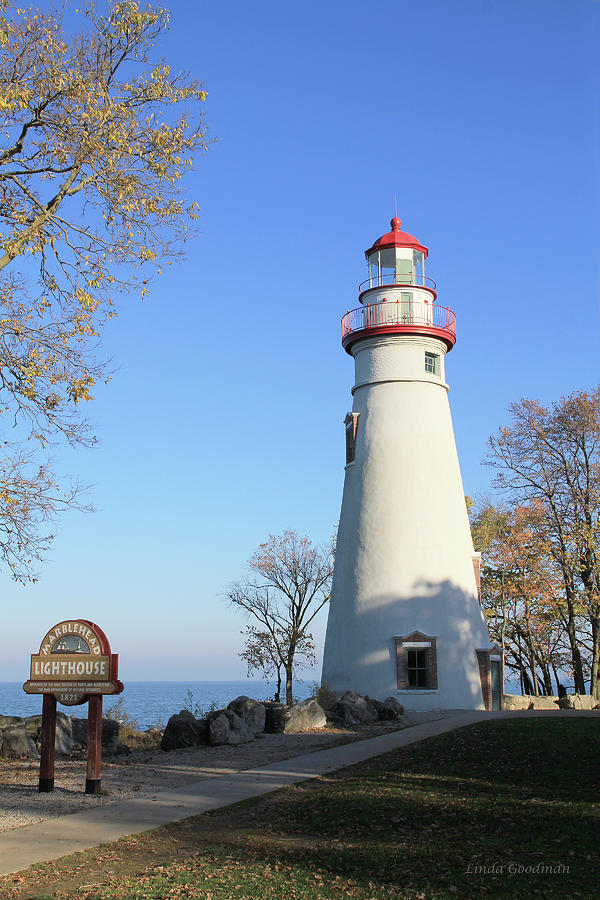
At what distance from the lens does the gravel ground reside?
444 inches

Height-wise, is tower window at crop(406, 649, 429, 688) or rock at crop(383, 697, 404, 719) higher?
tower window at crop(406, 649, 429, 688)

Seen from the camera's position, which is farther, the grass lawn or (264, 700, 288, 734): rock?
(264, 700, 288, 734): rock

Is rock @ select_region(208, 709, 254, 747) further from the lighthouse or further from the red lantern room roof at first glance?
the red lantern room roof

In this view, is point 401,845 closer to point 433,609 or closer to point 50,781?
point 50,781

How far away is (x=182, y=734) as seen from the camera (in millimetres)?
17828

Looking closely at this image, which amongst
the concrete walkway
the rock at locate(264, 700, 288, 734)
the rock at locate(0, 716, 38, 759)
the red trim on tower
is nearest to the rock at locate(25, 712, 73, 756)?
the rock at locate(0, 716, 38, 759)

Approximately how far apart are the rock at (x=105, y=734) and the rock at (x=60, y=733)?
297mm

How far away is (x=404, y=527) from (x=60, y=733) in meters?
14.1

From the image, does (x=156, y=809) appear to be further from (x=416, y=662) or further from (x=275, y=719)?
(x=416, y=662)

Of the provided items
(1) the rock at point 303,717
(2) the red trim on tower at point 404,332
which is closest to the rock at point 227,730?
(1) the rock at point 303,717

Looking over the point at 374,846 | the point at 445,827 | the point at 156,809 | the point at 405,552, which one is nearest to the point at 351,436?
the point at 405,552

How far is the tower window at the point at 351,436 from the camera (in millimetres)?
29984

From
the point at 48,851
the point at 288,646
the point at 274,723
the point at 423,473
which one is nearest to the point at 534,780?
the point at 48,851

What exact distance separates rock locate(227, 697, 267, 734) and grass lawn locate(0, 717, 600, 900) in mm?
6671
